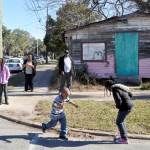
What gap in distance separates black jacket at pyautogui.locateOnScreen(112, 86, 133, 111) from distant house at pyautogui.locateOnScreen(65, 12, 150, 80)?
1558 centimetres

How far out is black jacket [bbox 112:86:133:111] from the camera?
10.3m

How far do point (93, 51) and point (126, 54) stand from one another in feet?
5.79

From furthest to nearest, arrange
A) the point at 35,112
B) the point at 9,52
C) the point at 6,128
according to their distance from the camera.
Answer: the point at 9,52 → the point at 35,112 → the point at 6,128

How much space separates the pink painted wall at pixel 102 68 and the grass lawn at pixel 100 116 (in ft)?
30.9

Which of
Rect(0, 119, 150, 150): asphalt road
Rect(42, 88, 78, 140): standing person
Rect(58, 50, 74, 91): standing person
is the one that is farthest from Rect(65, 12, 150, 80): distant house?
Rect(42, 88, 78, 140): standing person

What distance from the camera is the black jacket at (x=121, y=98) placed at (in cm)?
1030

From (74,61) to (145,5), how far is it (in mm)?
12364

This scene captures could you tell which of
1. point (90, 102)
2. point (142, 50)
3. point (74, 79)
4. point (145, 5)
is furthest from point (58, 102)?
point (145, 5)

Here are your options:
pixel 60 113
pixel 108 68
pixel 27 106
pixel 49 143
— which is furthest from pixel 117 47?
pixel 49 143

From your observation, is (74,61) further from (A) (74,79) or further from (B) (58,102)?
(B) (58,102)

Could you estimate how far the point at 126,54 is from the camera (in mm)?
26000

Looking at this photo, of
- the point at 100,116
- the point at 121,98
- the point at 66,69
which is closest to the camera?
the point at 121,98

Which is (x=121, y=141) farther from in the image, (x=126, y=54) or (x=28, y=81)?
(x=126, y=54)

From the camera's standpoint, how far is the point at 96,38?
86.8ft
